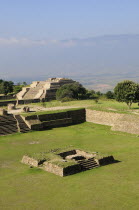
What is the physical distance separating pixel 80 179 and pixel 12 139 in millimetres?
15845

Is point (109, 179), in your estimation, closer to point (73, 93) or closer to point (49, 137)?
point (49, 137)

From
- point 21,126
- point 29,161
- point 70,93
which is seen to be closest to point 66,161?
point 29,161

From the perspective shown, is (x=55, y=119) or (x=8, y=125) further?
(x=55, y=119)

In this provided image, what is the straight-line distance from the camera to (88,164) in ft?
78.9

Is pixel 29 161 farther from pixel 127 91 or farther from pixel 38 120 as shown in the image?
pixel 127 91

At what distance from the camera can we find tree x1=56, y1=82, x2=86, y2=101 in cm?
6404

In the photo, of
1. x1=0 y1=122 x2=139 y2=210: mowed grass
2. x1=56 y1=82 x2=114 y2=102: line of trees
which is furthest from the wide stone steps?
x1=56 y1=82 x2=114 y2=102: line of trees

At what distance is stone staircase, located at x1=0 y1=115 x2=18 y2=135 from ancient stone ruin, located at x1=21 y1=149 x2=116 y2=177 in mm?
12908

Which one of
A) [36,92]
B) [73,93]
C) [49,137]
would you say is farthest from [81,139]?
[36,92]

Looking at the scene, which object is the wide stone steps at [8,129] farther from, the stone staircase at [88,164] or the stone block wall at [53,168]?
the stone staircase at [88,164]

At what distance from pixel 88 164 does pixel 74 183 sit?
361 centimetres

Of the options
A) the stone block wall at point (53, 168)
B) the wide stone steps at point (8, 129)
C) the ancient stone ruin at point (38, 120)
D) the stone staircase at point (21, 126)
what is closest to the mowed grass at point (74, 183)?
the stone block wall at point (53, 168)

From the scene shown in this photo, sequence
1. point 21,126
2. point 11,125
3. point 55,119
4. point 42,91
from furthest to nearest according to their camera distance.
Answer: point 42,91, point 55,119, point 21,126, point 11,125

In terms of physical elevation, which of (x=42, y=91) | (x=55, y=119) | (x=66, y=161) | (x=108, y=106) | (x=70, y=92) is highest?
(x=42, y=91)
